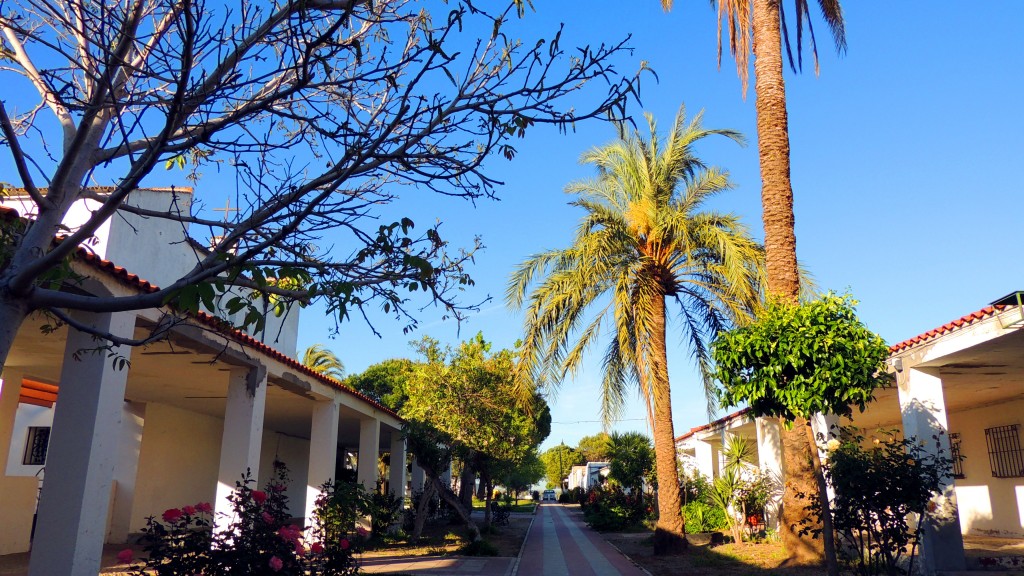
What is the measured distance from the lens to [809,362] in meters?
8.39

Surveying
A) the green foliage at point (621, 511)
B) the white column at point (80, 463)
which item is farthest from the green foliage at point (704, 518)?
the white column at point (80, 463)

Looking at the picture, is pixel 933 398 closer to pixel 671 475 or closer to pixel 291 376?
pixel 671 475

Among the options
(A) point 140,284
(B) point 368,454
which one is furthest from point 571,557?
(A) point 140,284

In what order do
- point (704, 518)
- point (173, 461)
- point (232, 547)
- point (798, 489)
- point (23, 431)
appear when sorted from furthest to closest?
point (704, 518)
point (173, 461)
point (23, 431)
point (798, 489)
point (232, 547)

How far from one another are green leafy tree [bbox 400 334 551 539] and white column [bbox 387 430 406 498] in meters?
3.74

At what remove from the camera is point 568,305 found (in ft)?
52.6

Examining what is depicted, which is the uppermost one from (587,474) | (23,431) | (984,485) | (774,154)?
(774,154)

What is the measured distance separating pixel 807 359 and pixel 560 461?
88958 millimetres

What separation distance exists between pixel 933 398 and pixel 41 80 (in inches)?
493

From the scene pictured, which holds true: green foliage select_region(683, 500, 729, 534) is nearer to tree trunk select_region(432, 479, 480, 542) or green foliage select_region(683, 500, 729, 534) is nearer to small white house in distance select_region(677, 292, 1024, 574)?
small white house in distance select_region(677, 292, 1024, 574)

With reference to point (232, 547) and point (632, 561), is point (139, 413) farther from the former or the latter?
point (232, 547)

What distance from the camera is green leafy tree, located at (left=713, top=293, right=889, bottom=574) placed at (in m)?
8.21

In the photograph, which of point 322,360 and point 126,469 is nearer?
point 126,469

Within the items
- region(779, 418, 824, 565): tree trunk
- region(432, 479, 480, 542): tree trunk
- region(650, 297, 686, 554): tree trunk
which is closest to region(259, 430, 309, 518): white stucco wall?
region(432, 479, 480, 542): tree trunk
